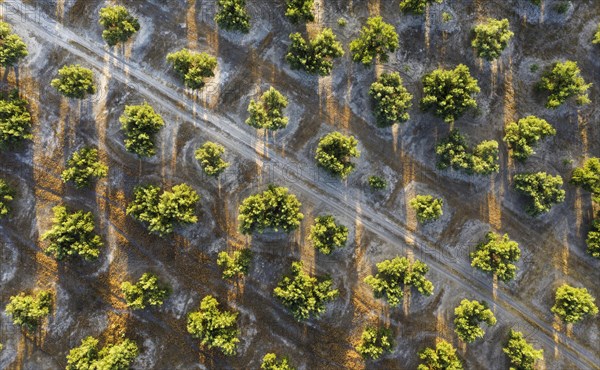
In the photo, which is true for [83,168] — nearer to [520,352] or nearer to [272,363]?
[272,363]

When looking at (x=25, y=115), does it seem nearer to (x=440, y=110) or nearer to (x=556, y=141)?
(x=440, y=110)

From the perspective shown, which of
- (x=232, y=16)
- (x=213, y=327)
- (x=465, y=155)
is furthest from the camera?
(x=465, y=155)

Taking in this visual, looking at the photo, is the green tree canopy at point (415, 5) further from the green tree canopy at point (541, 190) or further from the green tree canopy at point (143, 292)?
the green tree canopy at point (143, 292)

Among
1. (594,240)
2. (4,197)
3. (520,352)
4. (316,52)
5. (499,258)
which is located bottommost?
(4,197)

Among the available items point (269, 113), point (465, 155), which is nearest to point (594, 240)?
point (465, 155)

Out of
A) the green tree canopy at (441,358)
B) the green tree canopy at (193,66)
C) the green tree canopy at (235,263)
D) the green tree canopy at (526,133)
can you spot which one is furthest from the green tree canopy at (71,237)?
the green tree canopy at (526,133)

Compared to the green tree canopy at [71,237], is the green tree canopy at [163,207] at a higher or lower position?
higher

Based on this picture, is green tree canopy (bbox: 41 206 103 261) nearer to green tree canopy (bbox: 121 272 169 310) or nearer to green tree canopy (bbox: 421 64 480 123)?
green tree canopy (bbox: 121 272 169 310)
